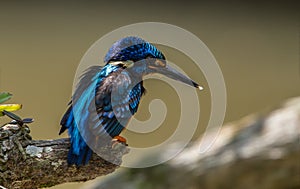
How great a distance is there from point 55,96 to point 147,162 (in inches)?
23.7

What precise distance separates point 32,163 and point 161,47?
191 centimetres

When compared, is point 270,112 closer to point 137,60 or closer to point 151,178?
point 151,178

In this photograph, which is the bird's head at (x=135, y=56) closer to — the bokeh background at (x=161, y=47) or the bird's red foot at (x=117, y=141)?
the bird's red foot at (x=117, y=141)

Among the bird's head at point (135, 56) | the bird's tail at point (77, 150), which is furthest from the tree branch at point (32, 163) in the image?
the bird's head at point (135, 56)

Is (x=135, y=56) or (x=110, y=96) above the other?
(x=135, y=56)

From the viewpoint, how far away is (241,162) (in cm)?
310

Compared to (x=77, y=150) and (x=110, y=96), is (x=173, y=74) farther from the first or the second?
(x=77, y=150)

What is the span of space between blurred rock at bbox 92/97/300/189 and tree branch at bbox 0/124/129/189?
1.39 meters

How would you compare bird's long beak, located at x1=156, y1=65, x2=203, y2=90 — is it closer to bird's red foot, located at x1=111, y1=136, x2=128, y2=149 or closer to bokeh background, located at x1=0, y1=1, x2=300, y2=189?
bird's red foot, located at x1=111, y1=136, x2=128, y2=149

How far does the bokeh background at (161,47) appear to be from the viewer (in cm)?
367

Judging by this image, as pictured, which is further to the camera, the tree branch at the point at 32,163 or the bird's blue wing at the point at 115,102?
the bird's blue wing at the point at 115,102

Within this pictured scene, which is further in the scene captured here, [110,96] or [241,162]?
[241,162]

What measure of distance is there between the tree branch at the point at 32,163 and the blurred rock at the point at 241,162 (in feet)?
4.57

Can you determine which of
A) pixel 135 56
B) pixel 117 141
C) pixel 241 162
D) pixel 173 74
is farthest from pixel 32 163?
pixel 241 162
